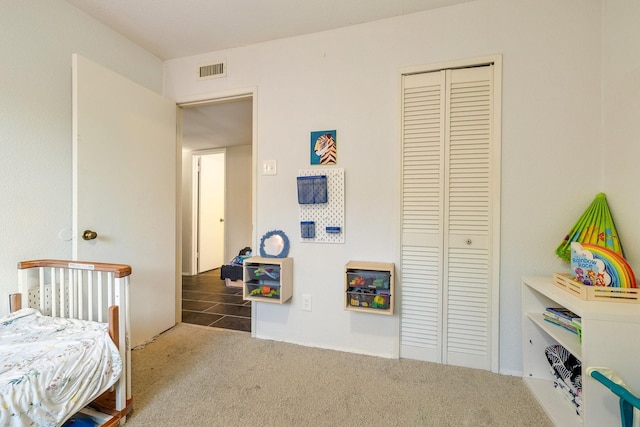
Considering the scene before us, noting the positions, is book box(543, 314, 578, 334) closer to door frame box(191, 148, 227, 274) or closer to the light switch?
the light switch

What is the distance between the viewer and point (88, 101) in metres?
1.69

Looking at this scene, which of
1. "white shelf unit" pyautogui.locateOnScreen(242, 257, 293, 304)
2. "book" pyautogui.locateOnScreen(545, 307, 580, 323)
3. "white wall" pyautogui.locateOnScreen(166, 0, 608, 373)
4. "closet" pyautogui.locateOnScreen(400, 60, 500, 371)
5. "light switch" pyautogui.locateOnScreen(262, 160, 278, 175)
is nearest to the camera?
"book" pyautogui.locateOnScreen(545, 307, 580, 323)

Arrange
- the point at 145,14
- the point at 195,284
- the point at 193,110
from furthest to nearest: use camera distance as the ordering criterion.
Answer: the point at 195,284, the point at 193,110, the point at 145,14

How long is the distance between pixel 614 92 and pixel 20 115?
324 cm

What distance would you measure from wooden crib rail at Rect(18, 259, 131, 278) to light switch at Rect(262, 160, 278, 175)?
1.12 metres

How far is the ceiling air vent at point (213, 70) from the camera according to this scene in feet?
7.34

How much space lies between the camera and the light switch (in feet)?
6.94

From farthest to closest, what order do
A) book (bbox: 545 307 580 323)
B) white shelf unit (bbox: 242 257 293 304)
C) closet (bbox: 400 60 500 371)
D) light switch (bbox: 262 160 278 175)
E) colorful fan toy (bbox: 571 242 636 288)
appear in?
1. light switch (bbox: 262 160 278 175)
2. white shelf unit (bbox: 242 257 293 304)
3. closet (bbox: 400 60 500 371)
4. book (bbox: 545 307 580 323)
5. colorful fan toy (bbox: 571 242 636 288)

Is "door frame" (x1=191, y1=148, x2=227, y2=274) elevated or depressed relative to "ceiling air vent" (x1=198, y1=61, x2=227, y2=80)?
depressed

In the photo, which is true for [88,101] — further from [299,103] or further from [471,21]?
[471,21]

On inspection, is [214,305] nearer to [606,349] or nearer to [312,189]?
[312,189]

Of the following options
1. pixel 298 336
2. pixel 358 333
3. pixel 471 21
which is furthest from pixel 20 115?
pixel 471 21

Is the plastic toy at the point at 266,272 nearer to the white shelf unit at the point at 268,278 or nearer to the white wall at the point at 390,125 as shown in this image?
the white shelf unit at the point at 268,278

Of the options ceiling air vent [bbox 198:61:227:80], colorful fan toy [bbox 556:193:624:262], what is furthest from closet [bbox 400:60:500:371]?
ceiling air vent [bbox 198:61:227:80]
